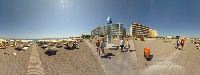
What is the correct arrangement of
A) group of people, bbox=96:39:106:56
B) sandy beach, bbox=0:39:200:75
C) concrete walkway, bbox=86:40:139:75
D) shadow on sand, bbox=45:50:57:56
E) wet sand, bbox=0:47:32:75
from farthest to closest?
group of people, bbox=96:39:106:56 < shadow on sand, bbox=45:50:57:56 < concrete walkway, bbox=86:40:139:75 < sandy beach, bbox=0:39:200:75 < wet sand, bbox=0:47:32:75

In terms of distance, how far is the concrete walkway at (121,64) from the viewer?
30.5 metres

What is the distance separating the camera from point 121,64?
3334cm

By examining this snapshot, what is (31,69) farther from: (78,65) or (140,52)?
(140,52)

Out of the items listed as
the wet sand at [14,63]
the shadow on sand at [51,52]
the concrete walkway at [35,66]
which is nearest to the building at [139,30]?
the shadow on sand at [51,52]

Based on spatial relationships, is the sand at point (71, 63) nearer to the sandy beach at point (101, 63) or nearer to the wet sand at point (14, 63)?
the sandy beach at point (101, 63)

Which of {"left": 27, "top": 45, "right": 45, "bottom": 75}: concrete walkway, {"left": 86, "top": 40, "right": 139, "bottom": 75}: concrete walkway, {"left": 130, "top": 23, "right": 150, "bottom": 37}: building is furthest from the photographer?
{"left": 130, "top": 23, "right": 150, "bottom": 37}: building

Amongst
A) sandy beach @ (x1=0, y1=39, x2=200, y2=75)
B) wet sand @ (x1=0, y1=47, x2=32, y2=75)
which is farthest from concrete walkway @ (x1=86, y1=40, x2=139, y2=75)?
wet sand @ (x1=0, y1=47, x2=32, y2=75)

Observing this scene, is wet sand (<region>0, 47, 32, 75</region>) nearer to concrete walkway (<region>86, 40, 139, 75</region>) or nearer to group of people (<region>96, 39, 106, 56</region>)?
concrete walkway (<region>86, 40, 139, 75</region>)

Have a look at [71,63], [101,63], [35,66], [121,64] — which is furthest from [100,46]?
[35,66]

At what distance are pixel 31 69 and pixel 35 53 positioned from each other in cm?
925

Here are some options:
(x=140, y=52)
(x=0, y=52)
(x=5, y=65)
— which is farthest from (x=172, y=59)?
(x=0, y=52)

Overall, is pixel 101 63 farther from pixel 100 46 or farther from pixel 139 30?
pixel 139 30

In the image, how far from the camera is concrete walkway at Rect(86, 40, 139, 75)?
100ft

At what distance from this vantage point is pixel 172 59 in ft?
122
